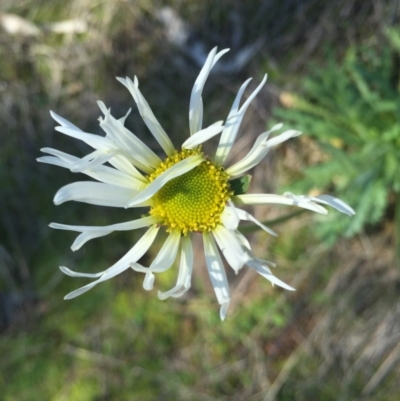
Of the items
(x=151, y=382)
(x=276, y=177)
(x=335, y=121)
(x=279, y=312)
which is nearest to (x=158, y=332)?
(x=151, y=382)

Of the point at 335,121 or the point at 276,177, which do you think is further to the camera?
the point at 276,177

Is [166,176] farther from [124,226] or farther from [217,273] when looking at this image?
[217,273]

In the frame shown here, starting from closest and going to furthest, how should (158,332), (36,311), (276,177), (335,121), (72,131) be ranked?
(72,131) → (335,121) → (276,177) → (158,332) → (36,311)

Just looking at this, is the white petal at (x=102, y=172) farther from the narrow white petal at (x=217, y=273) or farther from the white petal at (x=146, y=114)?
the narrow white petal at (x=217, y=273)

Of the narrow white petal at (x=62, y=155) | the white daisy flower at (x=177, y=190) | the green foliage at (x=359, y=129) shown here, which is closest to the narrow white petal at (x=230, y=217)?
the white daisy flower at (x=177, y=190)

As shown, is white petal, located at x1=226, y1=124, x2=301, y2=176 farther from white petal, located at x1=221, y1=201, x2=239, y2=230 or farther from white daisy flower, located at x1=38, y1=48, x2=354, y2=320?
white petal, located at x1=221, y1=201, x2=239, y2=230

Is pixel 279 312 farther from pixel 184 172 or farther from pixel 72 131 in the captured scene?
pixel 72 131

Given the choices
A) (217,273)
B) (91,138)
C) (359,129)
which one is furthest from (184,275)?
(359,129)
